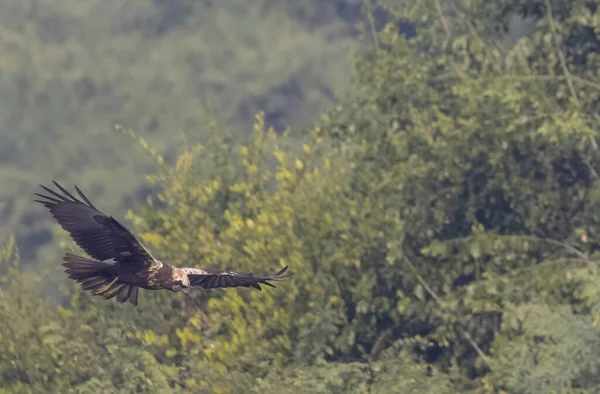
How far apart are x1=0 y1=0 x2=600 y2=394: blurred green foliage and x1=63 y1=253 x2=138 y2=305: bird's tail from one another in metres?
4.62

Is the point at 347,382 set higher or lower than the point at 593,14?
lower

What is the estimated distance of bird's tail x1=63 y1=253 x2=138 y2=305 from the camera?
10.4 meters

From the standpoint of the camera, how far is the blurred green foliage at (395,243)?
16.2 m

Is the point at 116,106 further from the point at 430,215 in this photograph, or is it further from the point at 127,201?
the point at 430,215

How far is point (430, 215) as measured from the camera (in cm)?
1933

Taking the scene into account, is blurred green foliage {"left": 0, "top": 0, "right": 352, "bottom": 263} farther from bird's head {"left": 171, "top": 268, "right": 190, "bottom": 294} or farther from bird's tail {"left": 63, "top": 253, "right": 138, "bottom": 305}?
bird's head {"left": 171, "top": 268, "right": 190, "bottom": 294}

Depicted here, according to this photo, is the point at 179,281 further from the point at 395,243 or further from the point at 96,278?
the point at 395,243

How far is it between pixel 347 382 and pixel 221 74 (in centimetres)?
6618

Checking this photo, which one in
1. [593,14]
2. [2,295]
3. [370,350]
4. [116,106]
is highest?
[116,106]

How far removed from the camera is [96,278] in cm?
1052

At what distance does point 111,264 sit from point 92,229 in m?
0.66

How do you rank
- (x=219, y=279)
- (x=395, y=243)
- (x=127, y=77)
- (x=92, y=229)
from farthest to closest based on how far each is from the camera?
(x=127, y=77) < (x=395, y=243) < (x=219, y=279) < (x=92, y=229)

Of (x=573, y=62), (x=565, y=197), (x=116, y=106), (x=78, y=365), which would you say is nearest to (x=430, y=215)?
(x=565, y=197)

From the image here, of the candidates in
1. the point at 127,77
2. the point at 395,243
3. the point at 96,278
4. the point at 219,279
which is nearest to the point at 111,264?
the point at 96,278
